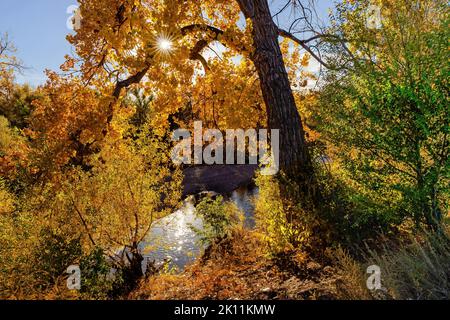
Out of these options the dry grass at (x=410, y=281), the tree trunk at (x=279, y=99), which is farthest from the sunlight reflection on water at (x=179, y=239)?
the dry grass at (x=410, y=281)

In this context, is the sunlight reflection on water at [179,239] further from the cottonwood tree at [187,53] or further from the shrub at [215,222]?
the cottonwood tree at [187,53]

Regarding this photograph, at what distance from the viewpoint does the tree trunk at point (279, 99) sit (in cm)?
541

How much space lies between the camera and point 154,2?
26.8 feet

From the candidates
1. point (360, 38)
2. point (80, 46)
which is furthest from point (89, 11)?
point (360, 38)

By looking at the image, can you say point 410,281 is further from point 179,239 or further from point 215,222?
point 179,239

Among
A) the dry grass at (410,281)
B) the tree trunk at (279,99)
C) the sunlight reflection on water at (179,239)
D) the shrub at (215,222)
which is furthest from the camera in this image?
the sunlight reflection on water at (179,239)

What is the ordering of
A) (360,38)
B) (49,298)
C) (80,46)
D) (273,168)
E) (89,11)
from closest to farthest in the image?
(49,298) < (360,38) < (273,168) < (89,11) < (80,46)

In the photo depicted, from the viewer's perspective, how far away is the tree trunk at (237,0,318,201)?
213 inches

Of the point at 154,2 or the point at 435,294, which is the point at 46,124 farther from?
the point at 435,294

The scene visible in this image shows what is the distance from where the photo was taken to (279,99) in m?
5.67

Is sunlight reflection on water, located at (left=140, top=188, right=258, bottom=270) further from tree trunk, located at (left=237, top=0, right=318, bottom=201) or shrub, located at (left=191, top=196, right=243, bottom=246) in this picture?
tree trunk, located at (left=237, top=0, right=318, bottom=201)

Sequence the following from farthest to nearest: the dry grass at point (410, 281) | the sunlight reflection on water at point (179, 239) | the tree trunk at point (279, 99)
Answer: the sunlight reflection on water at point (179, 239), the tree trunk at point (279, 99), the dry grass at point (410, 281)

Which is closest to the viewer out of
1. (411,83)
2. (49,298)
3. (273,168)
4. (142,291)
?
(411,83)

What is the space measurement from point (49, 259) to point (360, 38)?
5837 mm
